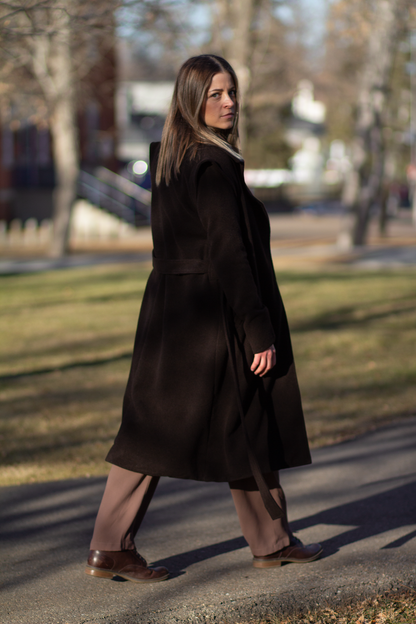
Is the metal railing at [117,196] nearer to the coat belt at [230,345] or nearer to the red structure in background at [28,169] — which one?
the red structure in background at [28,169]

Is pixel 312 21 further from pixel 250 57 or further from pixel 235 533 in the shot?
pixel 235 533

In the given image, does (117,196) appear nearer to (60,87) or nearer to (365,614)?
(60,87)

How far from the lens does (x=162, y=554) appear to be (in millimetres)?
3582

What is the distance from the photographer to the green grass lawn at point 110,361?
219 inches

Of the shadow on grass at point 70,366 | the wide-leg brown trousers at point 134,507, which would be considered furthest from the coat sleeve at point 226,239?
the shadow on grass at point 70,366

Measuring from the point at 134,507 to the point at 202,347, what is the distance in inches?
26.9

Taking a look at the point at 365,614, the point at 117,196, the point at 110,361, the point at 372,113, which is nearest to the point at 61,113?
the point at 372,113

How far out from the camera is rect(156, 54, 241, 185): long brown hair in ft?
9.89

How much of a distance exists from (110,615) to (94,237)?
86.7 ft

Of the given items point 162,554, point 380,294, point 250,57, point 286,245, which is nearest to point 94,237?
point 286,245

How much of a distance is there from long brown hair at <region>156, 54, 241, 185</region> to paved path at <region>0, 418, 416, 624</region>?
157 cm

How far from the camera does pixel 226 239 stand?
292 centimetres

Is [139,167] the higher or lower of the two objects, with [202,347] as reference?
higher

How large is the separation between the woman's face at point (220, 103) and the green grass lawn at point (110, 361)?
2.49m
